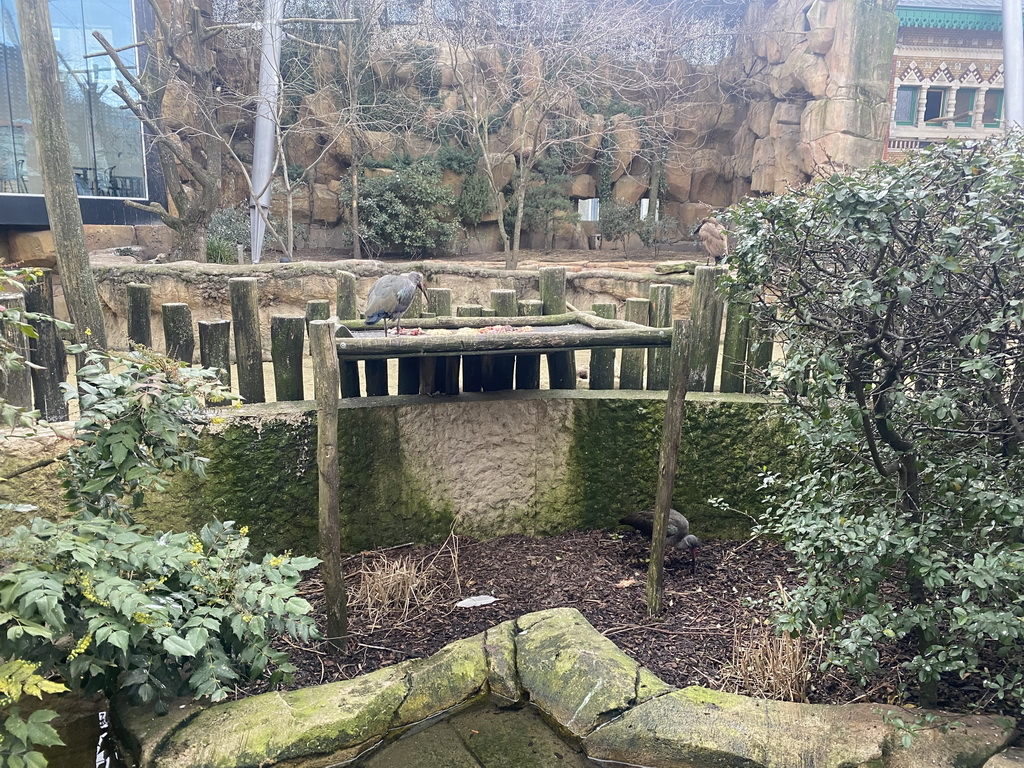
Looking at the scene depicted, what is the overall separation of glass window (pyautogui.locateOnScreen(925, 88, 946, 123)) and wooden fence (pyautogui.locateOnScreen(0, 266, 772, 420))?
1522 centimetres

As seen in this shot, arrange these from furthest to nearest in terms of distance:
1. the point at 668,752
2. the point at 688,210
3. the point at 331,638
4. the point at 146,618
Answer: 1. the point at 688,210
2. the point at 331,638
3. the point at 668,752
4. the point at 146,618

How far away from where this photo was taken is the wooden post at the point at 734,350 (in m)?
4.06

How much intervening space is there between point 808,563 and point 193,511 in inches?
101

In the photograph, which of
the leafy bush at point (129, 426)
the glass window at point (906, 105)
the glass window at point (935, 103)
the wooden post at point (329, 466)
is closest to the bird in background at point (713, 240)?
the glass window at point (906, 105)

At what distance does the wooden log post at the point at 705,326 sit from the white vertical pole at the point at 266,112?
8691 millimetres

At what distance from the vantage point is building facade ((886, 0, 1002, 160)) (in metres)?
15.3

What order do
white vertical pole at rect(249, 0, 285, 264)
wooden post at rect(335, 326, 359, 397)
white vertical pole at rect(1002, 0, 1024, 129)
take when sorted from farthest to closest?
1. white vertical pole at rect(249, 0, 285, 264)
2. white vertical pole at rect(1002, 0, 1024, 129)
3. wooden post at rect(335, 326, 359, 397)

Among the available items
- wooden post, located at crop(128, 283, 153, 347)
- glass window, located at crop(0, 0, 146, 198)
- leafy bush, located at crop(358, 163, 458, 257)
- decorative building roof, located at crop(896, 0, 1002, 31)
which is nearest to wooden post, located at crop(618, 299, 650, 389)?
wooden post, located at crop(128, 283, 153, 347)

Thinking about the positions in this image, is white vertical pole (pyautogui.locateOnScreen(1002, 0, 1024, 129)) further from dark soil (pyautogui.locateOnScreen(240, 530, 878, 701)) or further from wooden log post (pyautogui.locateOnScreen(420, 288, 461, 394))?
wooden log post (pyautogui.locateOnScreen(420, 288, 461, 394))

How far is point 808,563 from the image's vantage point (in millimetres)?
2467

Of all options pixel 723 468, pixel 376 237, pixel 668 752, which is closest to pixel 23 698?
pixel 668 752

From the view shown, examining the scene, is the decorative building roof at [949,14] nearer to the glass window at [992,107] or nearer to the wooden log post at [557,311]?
the glass window at [992,107]

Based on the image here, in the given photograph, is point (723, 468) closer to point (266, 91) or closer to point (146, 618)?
point (146, 618)

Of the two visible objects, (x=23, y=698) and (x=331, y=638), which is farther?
(x=331, y=638)
